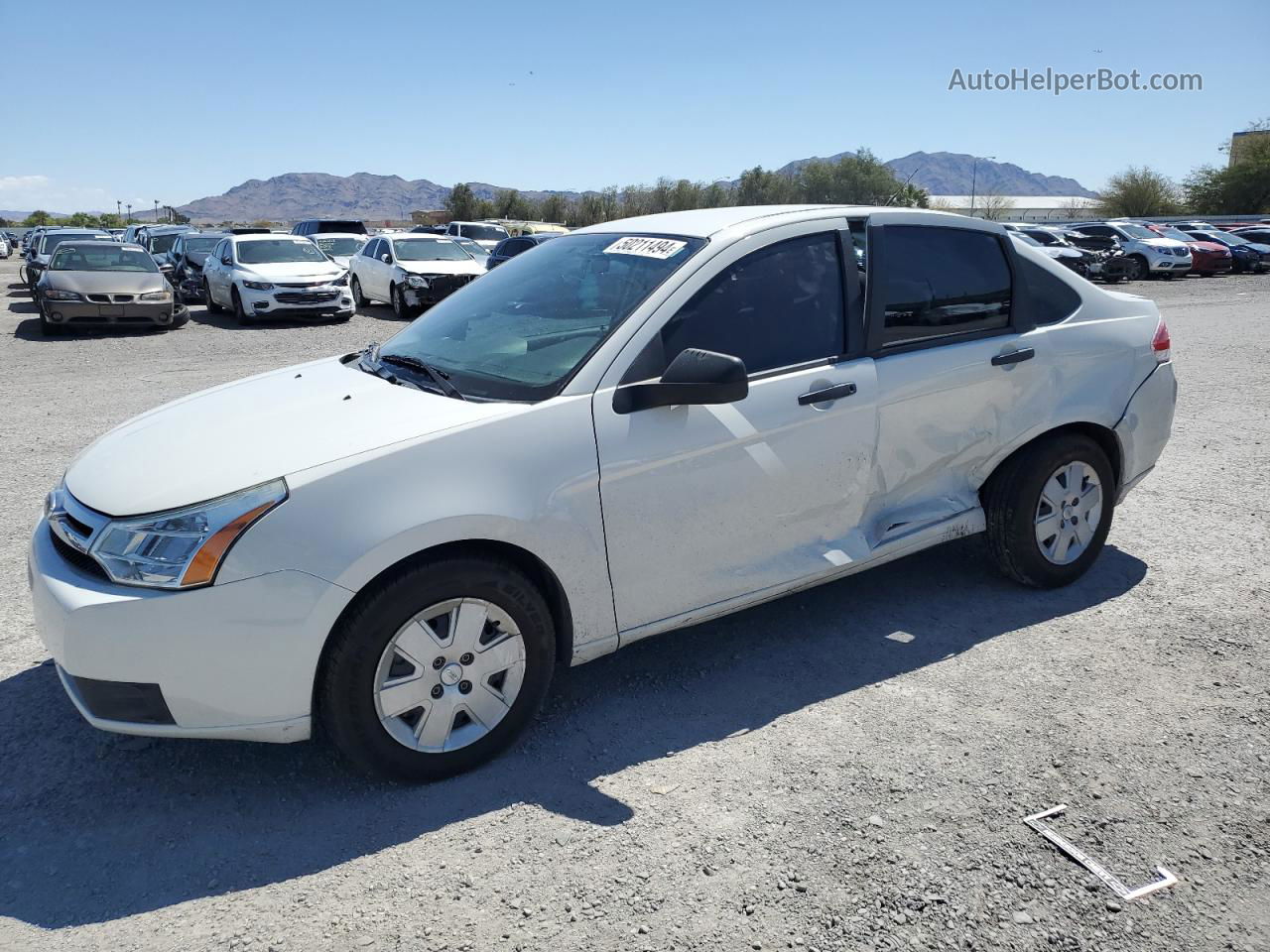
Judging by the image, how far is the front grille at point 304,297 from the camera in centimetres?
1680

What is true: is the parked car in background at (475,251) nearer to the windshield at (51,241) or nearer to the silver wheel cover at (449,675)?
the windshield at (51,241)

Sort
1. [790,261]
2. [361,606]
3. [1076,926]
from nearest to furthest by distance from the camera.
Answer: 1. [1076,926]
2. [361,606]
3. [790,261]

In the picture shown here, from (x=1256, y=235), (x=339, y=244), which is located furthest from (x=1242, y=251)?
(x=339, y=244)

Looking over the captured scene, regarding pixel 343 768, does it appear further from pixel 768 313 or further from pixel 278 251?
pixel 278 251

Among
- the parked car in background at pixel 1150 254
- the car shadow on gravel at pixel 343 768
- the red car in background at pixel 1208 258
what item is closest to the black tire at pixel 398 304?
the car shadow on gravel at pixel 343 768

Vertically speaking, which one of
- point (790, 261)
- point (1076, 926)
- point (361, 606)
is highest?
point (790, 261)

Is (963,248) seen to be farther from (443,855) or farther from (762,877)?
(443,855)

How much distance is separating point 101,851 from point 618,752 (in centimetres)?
159

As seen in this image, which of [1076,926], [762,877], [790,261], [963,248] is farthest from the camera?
[963,248]

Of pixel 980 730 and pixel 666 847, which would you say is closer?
pixel 666 847

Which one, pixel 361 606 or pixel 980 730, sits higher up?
pixel 361 606

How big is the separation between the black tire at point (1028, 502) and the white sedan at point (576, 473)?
12 mm

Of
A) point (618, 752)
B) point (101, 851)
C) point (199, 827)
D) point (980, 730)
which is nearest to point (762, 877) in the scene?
point (618, 752)

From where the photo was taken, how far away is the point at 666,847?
2834 mm
